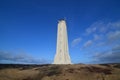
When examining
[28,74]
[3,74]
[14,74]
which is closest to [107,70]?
[28,74]

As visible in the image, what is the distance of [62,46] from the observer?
62.7 meters

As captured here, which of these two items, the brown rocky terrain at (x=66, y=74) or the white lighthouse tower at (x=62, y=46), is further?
the white lighthouse tower at (x=62, y=46)

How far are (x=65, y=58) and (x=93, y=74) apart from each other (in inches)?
899

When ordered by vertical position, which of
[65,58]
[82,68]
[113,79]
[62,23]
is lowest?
[113,79]

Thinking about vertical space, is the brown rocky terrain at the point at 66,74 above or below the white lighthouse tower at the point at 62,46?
below

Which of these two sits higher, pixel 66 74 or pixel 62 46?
pixel 62 46

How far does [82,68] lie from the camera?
4428cm

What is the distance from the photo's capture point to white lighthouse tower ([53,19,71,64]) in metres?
61.3

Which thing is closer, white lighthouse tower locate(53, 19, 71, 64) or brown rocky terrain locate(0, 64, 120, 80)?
brown rocky terrain locate(0, 64, 120, 80)

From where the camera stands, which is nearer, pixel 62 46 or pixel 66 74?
pixel 66 74

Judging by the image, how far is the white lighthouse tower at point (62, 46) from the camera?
201 feet

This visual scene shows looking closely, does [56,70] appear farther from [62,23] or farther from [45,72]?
[62,23]

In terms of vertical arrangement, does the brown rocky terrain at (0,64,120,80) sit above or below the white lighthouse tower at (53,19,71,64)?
below

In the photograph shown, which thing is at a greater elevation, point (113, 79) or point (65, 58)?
point (65, 58)
